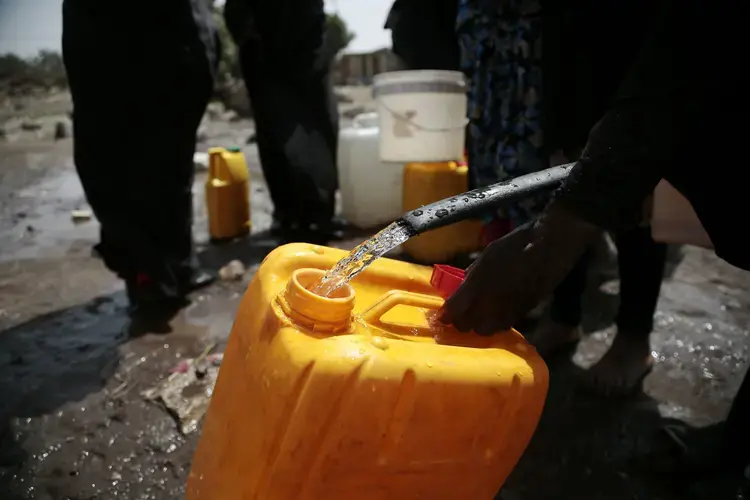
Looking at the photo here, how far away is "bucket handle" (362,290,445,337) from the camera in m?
0.75

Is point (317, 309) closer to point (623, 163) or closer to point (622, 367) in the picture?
point (623, 163)

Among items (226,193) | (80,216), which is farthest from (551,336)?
(80,216)

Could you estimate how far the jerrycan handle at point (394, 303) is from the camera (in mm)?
749

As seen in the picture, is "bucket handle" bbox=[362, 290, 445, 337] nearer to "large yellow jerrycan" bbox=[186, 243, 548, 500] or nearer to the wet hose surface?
"large yellow jerrycan" bbox=[186, 243, 548, 500]

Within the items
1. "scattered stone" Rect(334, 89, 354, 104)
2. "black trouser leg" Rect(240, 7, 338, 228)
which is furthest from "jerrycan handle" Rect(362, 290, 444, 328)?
"scattered stone" Rect(334, 89, 354, 104)

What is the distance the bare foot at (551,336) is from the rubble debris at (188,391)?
887 millimetres

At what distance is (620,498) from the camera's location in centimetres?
97

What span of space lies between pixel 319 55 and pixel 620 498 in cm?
188

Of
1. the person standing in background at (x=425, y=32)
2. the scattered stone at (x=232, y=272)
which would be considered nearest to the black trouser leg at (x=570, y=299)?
the person standing in background at (x=425, y=32)

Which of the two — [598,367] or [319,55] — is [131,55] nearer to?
[319,55]

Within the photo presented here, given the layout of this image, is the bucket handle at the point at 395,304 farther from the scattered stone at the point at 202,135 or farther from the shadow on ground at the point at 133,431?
the scattered stone at the point at 202,135

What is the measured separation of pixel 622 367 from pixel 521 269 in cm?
81

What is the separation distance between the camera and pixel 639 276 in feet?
4.14

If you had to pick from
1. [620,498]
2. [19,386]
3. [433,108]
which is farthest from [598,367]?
[19,386]
